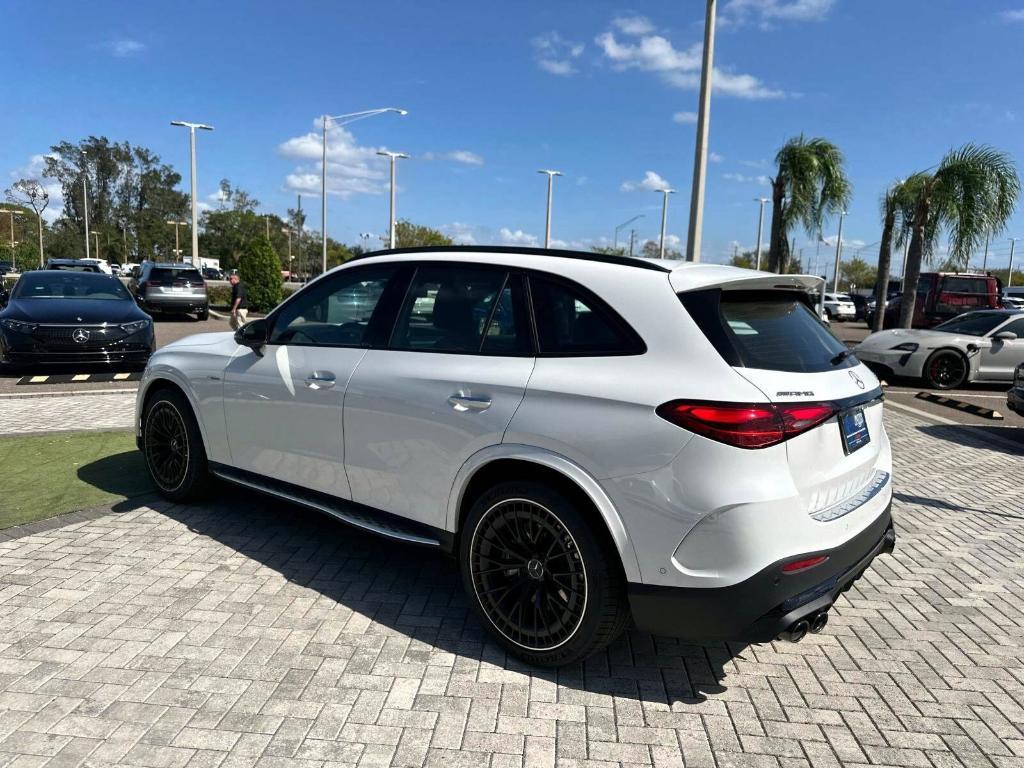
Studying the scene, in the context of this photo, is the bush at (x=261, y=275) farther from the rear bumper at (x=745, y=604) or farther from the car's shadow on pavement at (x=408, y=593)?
the rear bumper at (x=745, y=604)

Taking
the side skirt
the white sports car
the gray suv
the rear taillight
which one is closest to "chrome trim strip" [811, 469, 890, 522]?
the rear taillight

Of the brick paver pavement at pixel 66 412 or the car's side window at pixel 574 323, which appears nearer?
the car's side window at pixel 574 323

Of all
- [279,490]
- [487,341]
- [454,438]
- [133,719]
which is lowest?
[133,719]

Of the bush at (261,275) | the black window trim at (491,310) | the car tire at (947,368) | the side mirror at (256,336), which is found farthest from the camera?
the bush at (261,275)

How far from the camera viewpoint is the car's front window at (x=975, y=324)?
13.0 m

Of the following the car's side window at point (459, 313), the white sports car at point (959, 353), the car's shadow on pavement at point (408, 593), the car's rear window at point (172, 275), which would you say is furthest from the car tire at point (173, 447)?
the car's rear window at point (172, 275)

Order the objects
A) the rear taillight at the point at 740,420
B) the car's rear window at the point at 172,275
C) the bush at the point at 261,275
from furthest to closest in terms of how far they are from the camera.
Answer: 1. the bush at the point at 261,275
2. the car's rear window at the point at 172,275
3. the rear taillight at the point at 740,420

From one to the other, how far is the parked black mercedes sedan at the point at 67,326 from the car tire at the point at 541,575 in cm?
905

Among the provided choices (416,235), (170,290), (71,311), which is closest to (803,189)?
(71,311)

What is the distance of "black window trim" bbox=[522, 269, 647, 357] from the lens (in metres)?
2.94

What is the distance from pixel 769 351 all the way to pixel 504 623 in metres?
1.63

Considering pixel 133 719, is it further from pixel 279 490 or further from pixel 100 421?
pixel 100 421

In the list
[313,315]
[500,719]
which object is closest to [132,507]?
[313,315]

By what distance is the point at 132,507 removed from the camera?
17.1 feet
